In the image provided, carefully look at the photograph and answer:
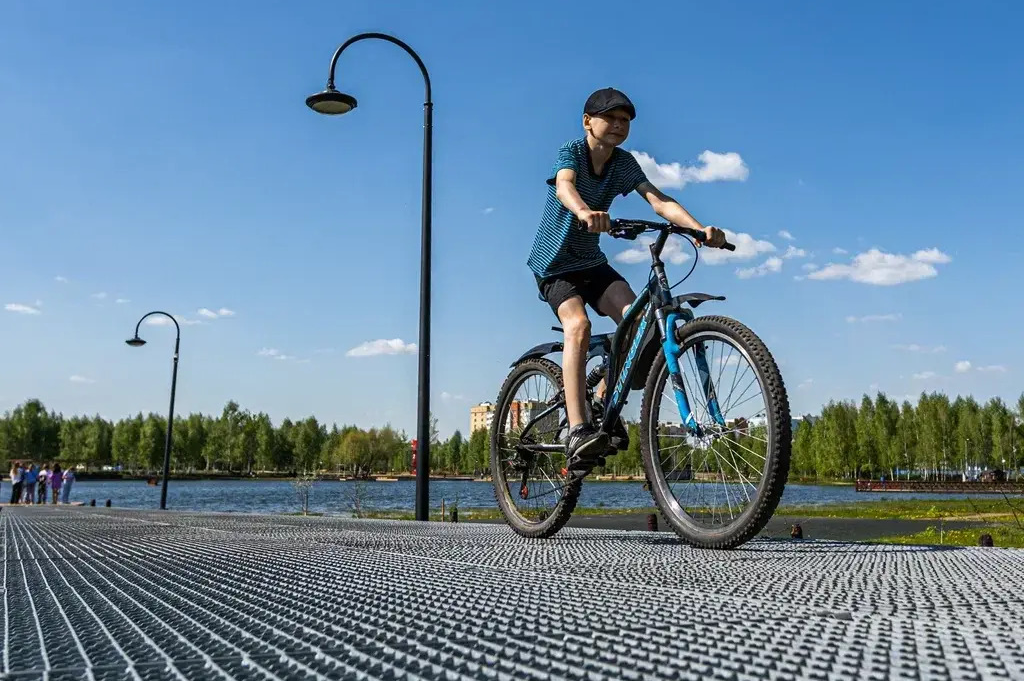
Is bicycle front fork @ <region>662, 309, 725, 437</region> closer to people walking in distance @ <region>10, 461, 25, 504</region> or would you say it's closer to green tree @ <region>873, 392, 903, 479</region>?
people walking in distance @ <region>10, 461, 25, 504</region>

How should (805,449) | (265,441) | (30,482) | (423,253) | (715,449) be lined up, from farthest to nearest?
(265,441) → (805,449) → (30,482) → (423,253) → (715,449)

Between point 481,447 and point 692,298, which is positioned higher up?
point 692,298

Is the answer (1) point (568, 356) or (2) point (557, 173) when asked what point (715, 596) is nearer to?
(1) point (568, 356)

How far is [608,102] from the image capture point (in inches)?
169

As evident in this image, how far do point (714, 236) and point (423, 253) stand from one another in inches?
262

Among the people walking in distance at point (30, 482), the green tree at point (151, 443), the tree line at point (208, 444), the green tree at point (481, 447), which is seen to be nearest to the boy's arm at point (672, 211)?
Result: the green tree at point (481, 447)

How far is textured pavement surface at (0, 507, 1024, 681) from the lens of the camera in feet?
4.09

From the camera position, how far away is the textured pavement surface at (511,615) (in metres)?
1.25

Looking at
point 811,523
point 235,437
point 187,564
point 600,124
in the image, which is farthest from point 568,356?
point 235,437

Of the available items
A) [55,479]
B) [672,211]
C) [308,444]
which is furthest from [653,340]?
[308,444]

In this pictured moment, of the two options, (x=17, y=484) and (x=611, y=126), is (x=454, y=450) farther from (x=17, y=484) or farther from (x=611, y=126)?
(x=611, y=126)

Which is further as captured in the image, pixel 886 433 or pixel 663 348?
pixel 886 433

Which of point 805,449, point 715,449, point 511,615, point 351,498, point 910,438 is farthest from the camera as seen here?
point 805,449

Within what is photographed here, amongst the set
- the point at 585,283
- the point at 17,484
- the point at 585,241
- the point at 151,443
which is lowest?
the point at 17,484
